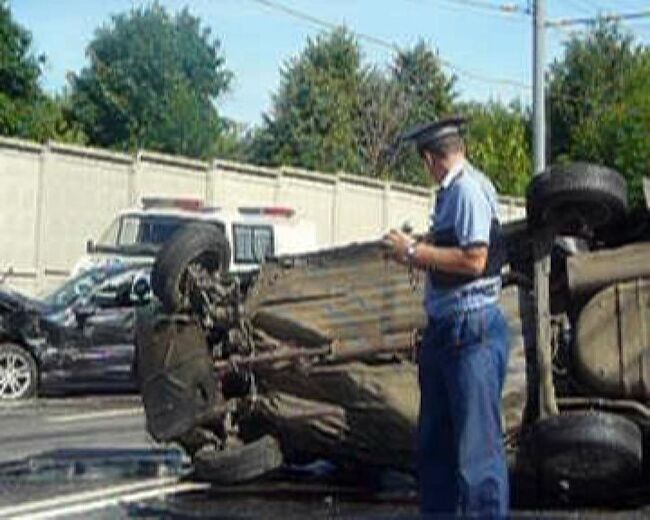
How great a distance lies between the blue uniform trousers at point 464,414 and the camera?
21.6 ft

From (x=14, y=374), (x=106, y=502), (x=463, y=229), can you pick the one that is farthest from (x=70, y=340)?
(x=463, y=229)

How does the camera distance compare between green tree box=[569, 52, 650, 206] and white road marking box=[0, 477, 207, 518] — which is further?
green tree box=[569, 52, 650, 206]

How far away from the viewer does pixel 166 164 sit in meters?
32.9

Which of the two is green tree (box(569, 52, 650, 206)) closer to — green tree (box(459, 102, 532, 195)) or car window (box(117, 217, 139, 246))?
green tree (box(459, 102, 532, 195))

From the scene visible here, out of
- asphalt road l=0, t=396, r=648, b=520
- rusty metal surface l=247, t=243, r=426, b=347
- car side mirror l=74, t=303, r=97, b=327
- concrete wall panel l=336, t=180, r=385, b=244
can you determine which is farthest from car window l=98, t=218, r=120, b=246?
concrete wall panel l=336, t=180, r=385, b=244

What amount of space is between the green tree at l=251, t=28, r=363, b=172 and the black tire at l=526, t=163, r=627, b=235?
53.4 meters

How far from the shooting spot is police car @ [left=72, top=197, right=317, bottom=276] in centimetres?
2122

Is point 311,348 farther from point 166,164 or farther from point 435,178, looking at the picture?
point 166,164

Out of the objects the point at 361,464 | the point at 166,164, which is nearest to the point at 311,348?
the point at 361,464

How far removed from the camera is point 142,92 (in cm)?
5716

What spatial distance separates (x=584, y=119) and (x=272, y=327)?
53588mm

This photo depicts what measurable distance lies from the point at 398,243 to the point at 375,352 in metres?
1.82

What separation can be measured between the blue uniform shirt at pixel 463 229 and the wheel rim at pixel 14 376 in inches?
454

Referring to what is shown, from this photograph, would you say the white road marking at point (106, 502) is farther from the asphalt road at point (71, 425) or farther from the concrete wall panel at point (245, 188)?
the concrete wall panel at point (245, 188)
